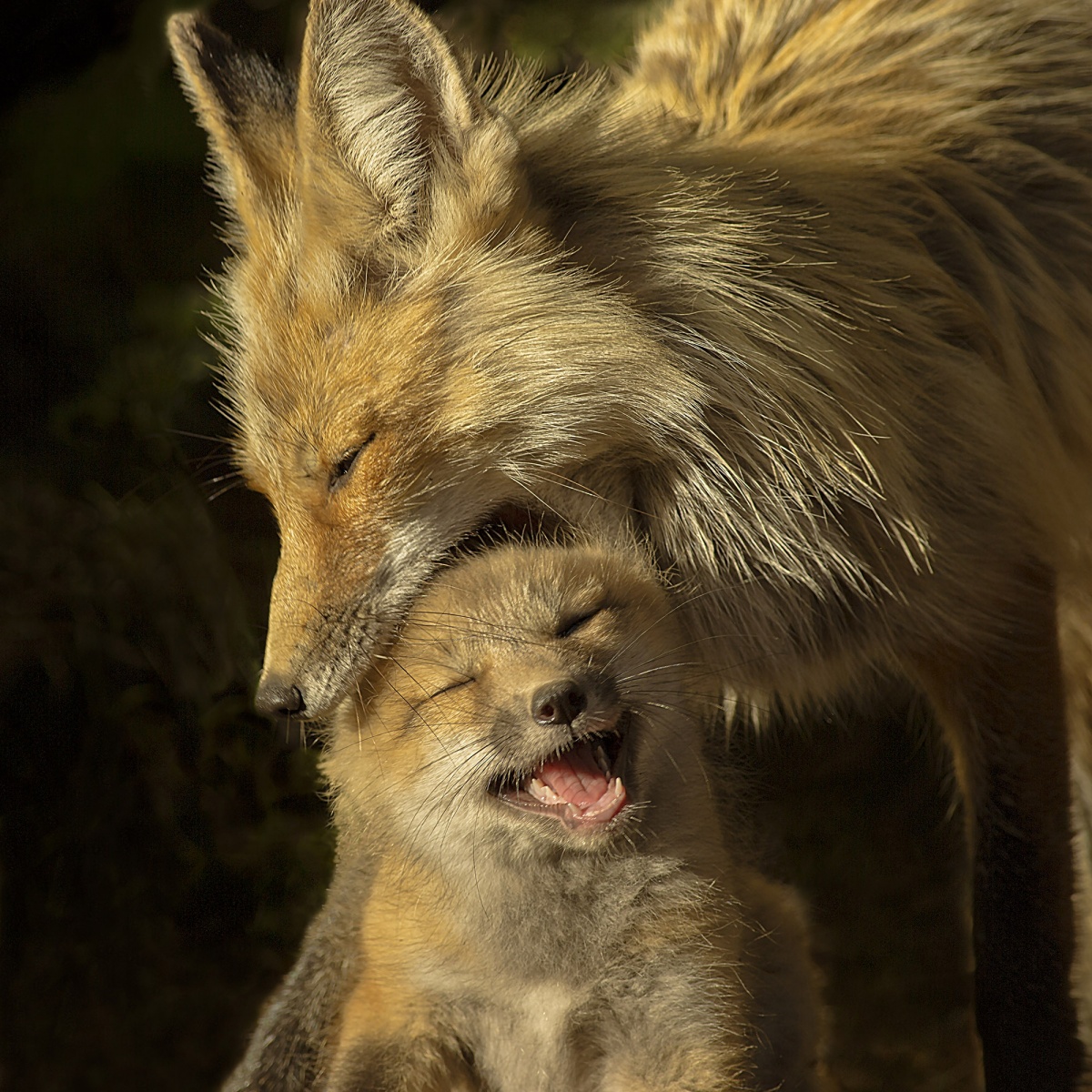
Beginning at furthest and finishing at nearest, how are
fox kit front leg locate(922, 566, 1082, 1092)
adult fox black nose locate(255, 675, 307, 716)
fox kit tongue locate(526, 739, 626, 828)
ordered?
fox kit front leg locate(922, 566, 1082, 1092) → adult fox black nose locate(255, 675, 307, 716) → fox kit tongue locate(526, 739, 626, 828)

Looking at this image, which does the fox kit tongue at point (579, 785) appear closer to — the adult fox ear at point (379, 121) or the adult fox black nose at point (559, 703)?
the adult fox black nose at point (559, 703)

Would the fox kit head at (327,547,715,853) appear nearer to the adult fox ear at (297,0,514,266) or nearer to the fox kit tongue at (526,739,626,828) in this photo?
the fox kit tongue at (526,739,626,828)

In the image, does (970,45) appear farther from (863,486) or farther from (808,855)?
(808,855)

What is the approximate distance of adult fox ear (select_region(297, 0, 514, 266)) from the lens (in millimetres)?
1573

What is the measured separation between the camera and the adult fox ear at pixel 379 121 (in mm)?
1573

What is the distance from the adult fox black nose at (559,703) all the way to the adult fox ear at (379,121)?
657 millimetres

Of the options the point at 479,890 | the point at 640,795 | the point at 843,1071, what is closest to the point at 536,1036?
the point at 479,890

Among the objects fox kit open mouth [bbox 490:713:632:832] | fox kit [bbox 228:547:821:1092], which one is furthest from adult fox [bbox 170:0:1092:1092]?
fox kit open mouth [bbox 490:713:632:832]

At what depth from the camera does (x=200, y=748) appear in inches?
101

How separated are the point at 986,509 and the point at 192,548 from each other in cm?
154

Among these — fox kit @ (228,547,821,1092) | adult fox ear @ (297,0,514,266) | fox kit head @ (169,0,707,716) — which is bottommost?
fox kit @ (228,547,821,1092)

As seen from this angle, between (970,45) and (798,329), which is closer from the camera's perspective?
(798,329)

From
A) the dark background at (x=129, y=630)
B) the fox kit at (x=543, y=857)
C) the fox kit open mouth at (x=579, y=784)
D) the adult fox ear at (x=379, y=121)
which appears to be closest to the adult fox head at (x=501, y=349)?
the adult fox ear at (x=379, y=121)

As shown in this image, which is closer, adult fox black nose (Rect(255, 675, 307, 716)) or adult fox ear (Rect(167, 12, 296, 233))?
adult fox black nose (Rect(255, 675, 307, 716))
